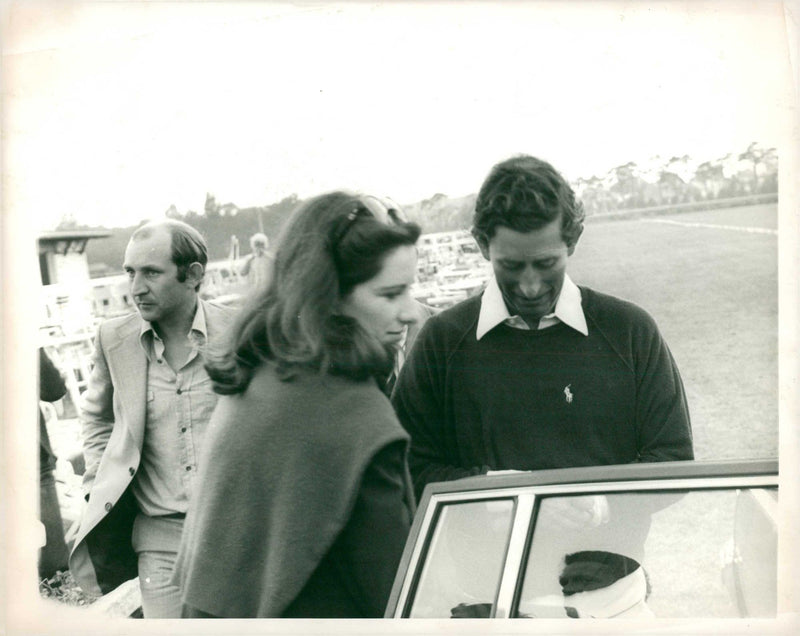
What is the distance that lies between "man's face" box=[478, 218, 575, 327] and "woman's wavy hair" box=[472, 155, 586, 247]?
0.08 ft

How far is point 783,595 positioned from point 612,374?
930mm

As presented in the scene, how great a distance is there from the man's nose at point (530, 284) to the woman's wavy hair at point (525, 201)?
0.15 meters

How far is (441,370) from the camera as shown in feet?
11.8

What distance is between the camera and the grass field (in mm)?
3512

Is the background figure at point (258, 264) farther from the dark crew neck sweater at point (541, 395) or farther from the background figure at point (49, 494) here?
the background figure at point (49, 494)

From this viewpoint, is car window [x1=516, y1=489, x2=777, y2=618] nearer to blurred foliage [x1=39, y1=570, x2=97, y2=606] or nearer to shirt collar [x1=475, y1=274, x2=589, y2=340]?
shirt collar [x1=475, y1=274, x2=589, y2=340]

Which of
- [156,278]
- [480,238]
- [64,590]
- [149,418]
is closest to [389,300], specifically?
[480,238]

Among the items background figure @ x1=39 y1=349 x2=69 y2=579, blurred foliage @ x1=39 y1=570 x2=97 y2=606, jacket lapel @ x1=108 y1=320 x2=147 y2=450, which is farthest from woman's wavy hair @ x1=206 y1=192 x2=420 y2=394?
blurred foliage @ x1=39 y1=570 x2=97 y2=606

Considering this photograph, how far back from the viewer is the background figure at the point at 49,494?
12.7 ft

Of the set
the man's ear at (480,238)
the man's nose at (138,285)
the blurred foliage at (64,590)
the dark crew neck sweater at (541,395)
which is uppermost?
the man's ear at (480,238)

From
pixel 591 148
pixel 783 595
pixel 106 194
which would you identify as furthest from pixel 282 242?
pixel 783 595

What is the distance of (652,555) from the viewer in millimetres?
3355

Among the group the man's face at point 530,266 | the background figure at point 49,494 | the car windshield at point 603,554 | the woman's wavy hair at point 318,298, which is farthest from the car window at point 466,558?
the background figure at point 49,494

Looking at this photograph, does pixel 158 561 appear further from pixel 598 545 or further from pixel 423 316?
pixel 598 545
